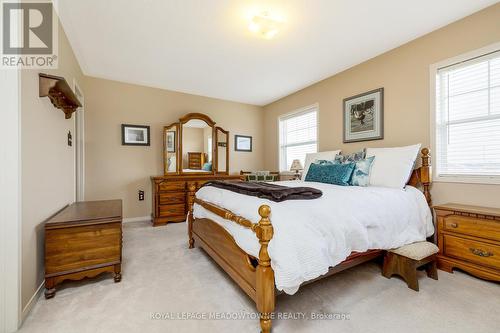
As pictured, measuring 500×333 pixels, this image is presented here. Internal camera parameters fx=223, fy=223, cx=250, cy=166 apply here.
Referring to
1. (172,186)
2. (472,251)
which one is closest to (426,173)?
(472,251)

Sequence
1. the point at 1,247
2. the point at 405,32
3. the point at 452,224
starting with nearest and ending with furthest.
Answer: the point at 1,247, the point at 452,224, the point at 405,32

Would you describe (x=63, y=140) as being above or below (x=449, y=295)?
above

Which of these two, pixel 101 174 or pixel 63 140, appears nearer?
pixel 63 140

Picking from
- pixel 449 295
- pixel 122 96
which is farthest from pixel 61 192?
pixel 449 295

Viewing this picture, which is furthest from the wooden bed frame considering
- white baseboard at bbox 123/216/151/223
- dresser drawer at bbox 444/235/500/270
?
white baseboard at bbox 123/216/151/223

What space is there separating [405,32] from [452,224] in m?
2.08

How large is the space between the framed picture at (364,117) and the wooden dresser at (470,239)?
1.27 m

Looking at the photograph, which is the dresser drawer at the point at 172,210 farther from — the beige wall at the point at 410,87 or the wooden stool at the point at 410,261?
the wooden stool at the point at 410,261

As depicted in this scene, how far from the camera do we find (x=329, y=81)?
147 inches

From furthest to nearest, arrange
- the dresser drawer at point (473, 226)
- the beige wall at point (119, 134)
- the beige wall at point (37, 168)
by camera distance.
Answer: the beige wall at point (119, 134) → the dresser drawer at point (473, 226) → the beige wall at point (37, 168)

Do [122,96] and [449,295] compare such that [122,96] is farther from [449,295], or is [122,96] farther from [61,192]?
[449,295]

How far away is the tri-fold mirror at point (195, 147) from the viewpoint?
416 centimetres

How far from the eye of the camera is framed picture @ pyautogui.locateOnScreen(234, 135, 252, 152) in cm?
508

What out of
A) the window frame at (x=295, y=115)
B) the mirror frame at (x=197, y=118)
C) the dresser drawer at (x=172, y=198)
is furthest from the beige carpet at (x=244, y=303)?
the window frame at (x=295, y=115)
